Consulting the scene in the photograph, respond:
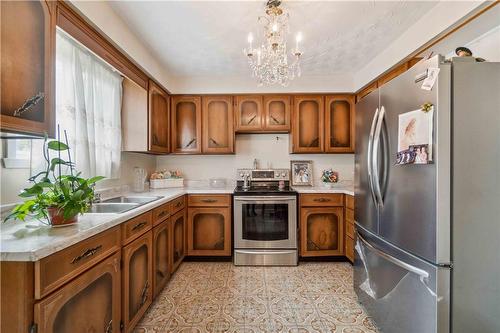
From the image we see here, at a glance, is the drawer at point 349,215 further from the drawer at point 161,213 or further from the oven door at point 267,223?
the drawer at point 161,213

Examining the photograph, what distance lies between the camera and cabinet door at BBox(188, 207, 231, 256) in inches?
117

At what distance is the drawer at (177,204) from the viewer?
2.50m

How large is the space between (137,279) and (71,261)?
2.49 feet

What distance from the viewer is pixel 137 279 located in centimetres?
171

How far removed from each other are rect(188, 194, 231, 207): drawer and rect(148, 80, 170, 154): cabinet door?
0.75 meters

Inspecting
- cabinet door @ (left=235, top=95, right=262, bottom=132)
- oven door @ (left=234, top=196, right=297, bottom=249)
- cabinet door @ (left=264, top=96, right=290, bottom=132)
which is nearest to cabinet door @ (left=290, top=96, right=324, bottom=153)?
cabinet door @ (left=264, top=96, right=290, bottom=132)

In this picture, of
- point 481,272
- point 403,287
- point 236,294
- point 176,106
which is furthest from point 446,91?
point 176,106

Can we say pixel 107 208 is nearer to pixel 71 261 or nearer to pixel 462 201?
pixel 71 261

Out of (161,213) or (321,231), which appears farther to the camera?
(321,231)

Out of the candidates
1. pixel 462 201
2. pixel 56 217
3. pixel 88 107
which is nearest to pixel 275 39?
pixel 462 201

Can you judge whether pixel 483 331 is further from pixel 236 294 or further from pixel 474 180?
pixel 236 294

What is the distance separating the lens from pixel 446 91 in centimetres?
115

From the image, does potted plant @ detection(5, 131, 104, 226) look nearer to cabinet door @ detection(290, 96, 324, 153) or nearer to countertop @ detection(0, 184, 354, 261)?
countertop @ detection(0, 184, 354, 261)

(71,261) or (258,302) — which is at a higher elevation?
(71,261)
